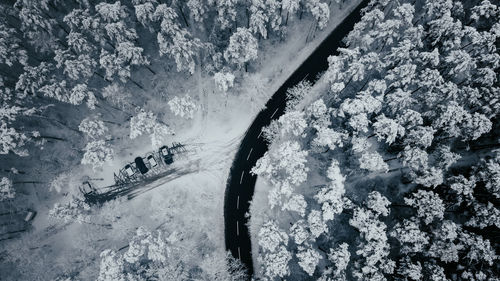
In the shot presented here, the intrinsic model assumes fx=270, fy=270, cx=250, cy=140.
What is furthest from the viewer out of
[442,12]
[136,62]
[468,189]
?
[136,62]

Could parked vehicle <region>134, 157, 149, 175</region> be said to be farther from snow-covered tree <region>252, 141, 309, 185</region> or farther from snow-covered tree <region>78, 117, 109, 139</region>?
snow-covered tree <region>252, 141, 309, 185</region>

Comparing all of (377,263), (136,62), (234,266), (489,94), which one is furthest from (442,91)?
(136,62)

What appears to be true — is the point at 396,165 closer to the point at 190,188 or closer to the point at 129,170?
the point at 190,188

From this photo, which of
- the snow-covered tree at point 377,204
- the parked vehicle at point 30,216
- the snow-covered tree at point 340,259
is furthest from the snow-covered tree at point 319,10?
the parked vehicle at point 30,216

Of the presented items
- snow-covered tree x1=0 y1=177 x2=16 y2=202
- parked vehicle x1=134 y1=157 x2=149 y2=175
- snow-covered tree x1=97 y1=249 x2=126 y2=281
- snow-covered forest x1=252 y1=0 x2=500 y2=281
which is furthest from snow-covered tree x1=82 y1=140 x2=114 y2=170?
snow-covered forest x1=252 y1=0 x2=500 y2=281

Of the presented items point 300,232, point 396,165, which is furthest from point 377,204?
point 300,232

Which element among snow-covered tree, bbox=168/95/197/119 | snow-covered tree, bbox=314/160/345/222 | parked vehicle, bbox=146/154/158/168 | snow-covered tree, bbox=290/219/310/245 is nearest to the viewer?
snow-covered tree, bbox=314/160/345/222

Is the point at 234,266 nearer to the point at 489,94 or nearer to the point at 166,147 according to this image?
the point at 166,147
